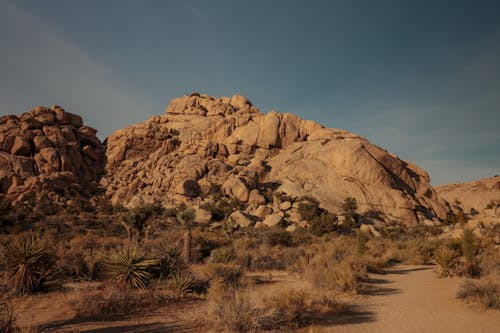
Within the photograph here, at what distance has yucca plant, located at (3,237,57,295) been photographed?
8.37 m

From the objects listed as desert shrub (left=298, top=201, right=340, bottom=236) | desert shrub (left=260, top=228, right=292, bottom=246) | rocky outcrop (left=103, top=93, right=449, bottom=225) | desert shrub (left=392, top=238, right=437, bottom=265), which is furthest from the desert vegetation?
rocky outcrop (left=103, top=93, right=449, bottom=225)

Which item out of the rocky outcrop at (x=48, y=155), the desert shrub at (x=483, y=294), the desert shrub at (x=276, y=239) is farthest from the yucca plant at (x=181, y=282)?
the rocky outcrop at (x=48, y=155)

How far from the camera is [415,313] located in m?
7.59

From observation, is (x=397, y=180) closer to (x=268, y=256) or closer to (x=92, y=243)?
(x=268, y=256)

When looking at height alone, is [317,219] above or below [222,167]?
below

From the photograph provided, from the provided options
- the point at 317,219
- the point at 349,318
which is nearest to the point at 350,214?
the point at 317,219

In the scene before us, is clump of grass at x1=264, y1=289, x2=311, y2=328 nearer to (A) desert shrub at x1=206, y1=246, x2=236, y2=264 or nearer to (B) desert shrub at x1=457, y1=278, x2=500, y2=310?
(B) desert shrub at x1=457, y1=278, x2=500, y2=310

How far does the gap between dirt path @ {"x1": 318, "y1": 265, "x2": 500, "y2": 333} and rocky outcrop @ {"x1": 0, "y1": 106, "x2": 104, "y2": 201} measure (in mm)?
48095

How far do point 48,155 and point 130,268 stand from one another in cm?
5120

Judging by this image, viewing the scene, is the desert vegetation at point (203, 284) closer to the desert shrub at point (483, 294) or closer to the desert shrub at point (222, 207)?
the desert shrub at point (483, 294)

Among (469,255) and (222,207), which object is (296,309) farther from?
(222,207)

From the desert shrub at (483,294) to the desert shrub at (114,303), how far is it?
859 centimetres

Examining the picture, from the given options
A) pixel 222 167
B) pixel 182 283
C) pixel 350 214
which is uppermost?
pixel 222 167

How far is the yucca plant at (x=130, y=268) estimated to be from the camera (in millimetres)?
8703
